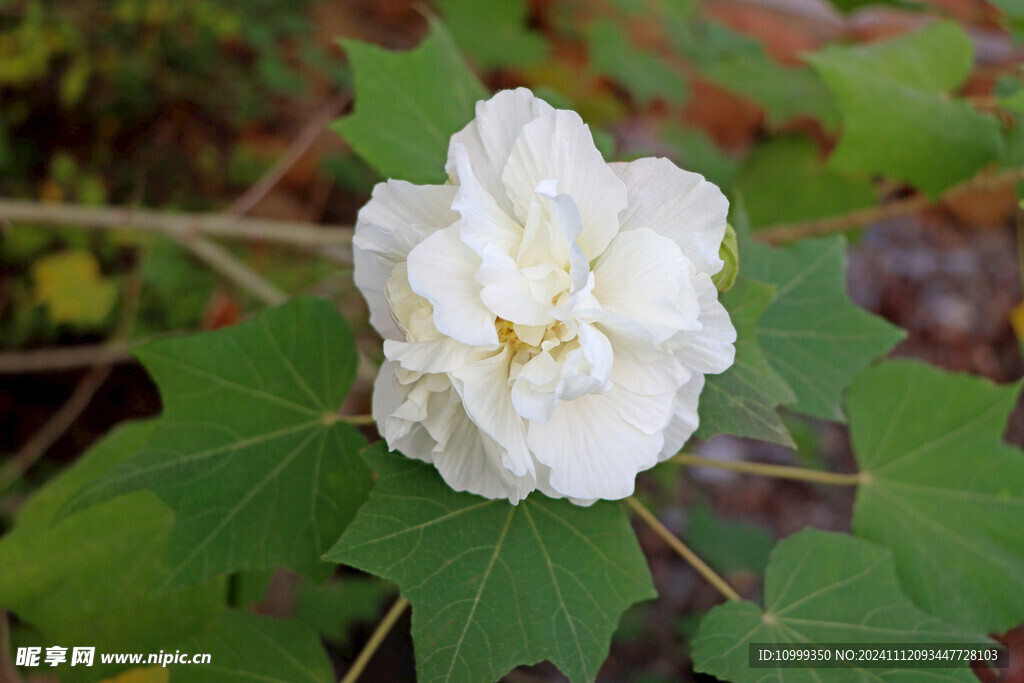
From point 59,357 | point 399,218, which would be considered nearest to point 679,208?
point 399,218

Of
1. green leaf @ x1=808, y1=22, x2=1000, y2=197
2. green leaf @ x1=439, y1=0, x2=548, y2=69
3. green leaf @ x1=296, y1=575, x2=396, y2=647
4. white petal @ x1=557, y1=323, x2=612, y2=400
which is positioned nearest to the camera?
white petal @ x1=557, y1=323, x2=612, y2=400

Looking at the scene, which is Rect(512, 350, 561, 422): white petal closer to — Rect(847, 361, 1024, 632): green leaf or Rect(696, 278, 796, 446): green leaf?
Rect(696, 278, 796, 446): green leaf

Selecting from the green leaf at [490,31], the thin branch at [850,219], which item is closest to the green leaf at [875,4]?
the thin branch at [850,219]

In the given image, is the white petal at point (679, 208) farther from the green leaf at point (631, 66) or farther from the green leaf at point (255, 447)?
the green leaf at point (631, 66)

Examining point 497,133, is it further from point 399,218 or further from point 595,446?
point 595,446

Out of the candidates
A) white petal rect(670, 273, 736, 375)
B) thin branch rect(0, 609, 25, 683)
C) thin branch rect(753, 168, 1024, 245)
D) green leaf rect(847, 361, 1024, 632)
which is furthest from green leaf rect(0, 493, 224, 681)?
thin branch rect(753, 168, 1024, 245)

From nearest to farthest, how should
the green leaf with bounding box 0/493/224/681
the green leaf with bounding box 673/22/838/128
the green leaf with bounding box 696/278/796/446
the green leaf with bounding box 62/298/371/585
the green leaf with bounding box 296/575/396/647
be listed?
the green leaf with bounding box 696/278/796/446
the green leaf with bounding box 62/298/371/585
the green leaf with bounding box 0/493/224/681
the green leaf with bounding box 296/575/396/647
the green leaf with bounding box 673/22/838/128

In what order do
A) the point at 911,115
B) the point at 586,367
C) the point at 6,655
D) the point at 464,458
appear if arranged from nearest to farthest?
the point at 586,367 → the point at 464,458 → the point at 6,655 → the point at 911,115
